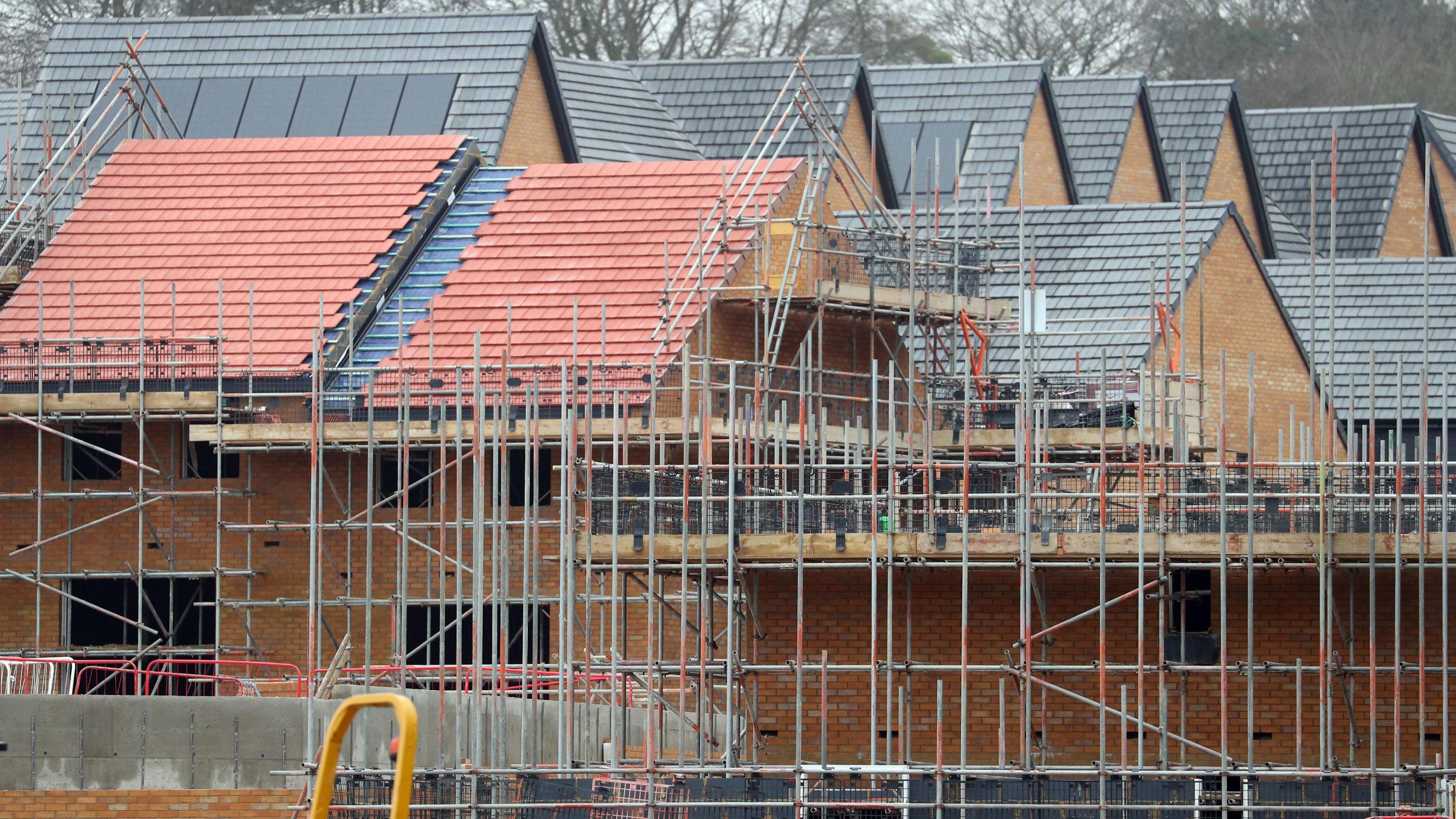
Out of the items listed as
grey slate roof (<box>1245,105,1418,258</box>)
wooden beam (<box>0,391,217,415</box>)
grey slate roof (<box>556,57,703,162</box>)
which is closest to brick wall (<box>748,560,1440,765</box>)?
wooden beam (<box>0,391,217,415</box>)

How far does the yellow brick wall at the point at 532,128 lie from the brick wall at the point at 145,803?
46.5 feet

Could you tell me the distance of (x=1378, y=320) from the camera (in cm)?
3981

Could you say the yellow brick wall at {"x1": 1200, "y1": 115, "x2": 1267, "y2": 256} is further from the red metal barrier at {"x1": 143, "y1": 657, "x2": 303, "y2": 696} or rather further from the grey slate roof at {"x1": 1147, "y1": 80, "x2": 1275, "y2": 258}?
the red metal barrier at {"x1": 143, "y1": 657, "x2": 303, "y2": 696}

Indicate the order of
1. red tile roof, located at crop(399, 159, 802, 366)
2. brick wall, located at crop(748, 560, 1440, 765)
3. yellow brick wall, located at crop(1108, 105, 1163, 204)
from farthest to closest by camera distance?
1. yellow brick wall, located at crop(1108, 105, 1163, 204)
2. red tile roof, located at crop(399, 159, 802, 366)
3. brick wall, located at crop(748, 560, 1440, 765)

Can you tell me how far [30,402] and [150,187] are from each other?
482 cm

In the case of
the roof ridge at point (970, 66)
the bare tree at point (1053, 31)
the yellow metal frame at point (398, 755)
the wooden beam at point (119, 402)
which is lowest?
the yellow metal frame at point (398, 755)

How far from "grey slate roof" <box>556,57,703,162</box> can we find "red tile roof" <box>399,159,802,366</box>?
21.8 feet

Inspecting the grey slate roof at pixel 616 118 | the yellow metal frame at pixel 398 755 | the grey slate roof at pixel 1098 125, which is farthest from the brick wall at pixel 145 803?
the grey slate roof at pixel 1098 125

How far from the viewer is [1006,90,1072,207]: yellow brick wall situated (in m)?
42.6

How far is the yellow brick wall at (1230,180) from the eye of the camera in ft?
A: 149

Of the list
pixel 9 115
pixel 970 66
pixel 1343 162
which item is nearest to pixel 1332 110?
pixel 1343 162

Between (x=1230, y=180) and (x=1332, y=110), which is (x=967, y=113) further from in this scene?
(x=1332, y=110)

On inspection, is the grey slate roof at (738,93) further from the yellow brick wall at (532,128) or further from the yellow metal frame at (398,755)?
the yellow metal frame at (398,755)

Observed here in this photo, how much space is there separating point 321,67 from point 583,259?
8.66 meters
